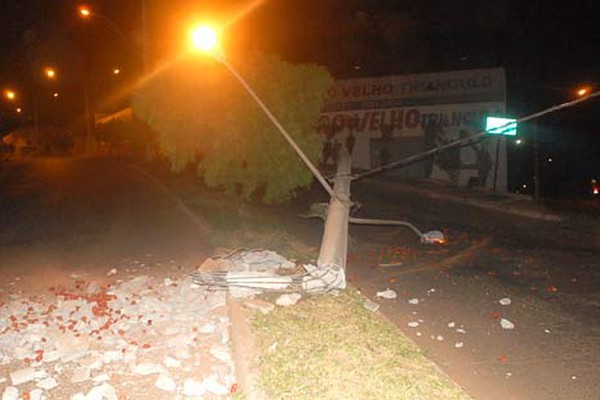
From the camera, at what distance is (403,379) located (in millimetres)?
4914

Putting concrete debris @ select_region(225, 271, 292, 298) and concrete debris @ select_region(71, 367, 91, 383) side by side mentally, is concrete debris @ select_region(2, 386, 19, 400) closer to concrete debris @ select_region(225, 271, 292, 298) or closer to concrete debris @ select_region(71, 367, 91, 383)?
concrete debris @ select_region(71, 367, 91, 383)

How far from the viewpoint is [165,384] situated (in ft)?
17.1

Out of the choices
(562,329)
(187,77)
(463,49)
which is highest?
(463,49)

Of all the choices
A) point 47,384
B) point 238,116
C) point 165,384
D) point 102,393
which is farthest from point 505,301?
point 238,116

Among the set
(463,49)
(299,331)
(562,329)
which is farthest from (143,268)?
(463,49)

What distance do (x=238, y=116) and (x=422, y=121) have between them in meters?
15.8

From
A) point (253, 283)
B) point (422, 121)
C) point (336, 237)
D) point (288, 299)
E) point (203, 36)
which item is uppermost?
point (203, 36)

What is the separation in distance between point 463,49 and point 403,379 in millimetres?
29053

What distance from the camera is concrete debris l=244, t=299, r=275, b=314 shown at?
22.1 feet

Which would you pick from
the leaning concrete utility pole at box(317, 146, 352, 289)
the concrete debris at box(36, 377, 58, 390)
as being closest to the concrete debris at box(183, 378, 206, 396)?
the concrete debris at box(36, 377, 58, 390)

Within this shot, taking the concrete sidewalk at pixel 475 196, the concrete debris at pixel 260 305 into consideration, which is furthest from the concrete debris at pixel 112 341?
the concrete sidewalk at pixel 475 196

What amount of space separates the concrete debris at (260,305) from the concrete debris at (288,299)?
120mm

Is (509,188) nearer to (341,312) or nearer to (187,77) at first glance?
(187,77)

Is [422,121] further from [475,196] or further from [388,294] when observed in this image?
[388,294]
